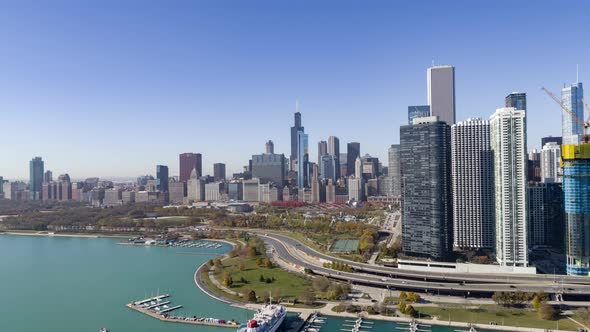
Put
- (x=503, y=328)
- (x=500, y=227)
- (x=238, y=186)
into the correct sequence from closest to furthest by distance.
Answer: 1. (x=503, y=328)
2. (x=500, y=227)
3. (x=238, y=186)

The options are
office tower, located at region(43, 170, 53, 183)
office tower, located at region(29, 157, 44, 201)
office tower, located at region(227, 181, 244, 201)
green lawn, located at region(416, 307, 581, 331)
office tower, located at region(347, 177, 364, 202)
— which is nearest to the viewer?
green lawn, located at region(416, 307, 581, 331)

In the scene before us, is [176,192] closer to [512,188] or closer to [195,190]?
[195,190]

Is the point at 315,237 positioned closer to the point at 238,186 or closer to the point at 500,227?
the point at 500,227

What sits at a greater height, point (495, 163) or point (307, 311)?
point (495, 163)

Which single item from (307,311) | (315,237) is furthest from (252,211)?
(307,311)

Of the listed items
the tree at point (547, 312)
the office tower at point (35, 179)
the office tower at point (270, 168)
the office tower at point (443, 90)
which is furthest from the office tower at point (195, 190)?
the tree at point (547, 312)

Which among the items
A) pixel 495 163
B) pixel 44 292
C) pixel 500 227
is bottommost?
pixel 44 292

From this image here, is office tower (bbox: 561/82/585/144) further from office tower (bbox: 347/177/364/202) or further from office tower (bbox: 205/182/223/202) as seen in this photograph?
office tower (bbox: 205/182/223/202)

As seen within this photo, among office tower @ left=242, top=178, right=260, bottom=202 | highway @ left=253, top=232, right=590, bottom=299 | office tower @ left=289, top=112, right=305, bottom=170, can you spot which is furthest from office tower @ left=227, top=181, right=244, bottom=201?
highway @ left=253, top=232, right=590, bottom=299
